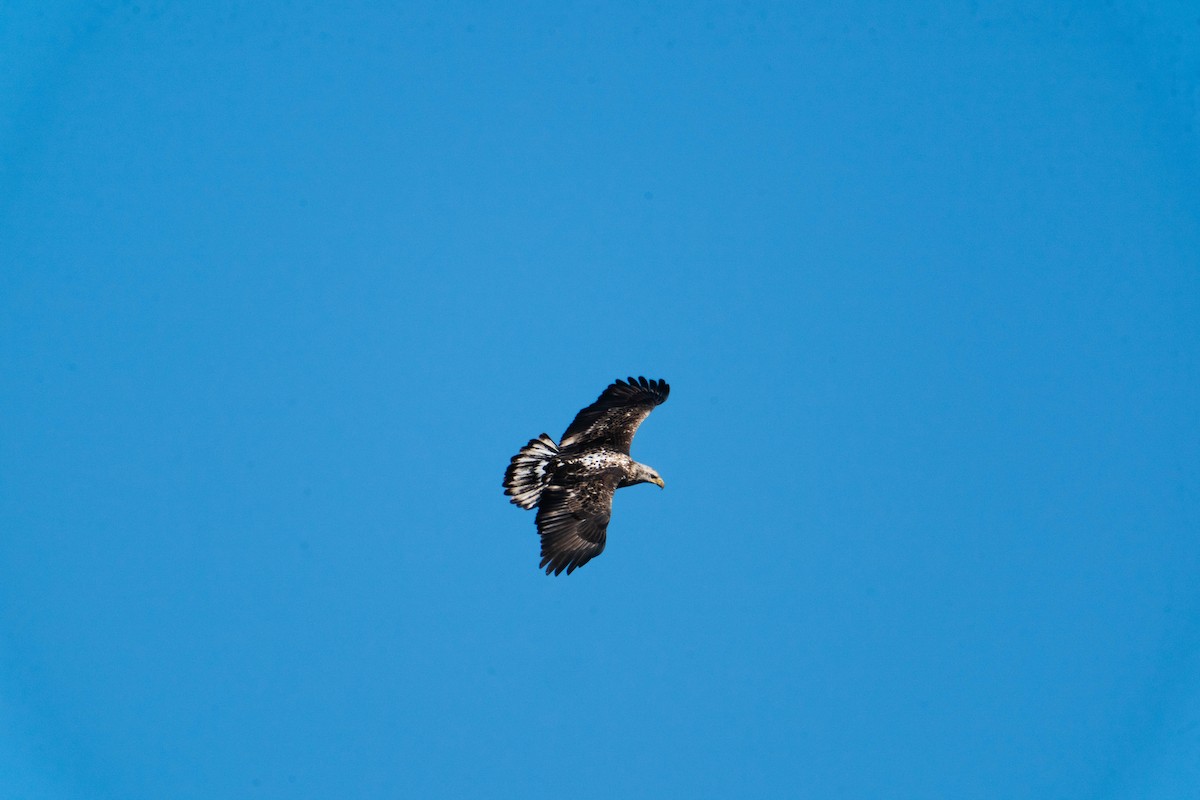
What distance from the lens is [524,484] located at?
20.8m

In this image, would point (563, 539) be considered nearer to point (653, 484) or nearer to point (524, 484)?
point (524, 484)

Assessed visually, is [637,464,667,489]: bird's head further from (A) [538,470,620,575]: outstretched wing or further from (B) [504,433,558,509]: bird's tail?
(B) [504,433,558,509]: bird's tail

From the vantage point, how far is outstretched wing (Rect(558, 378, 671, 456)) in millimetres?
21891

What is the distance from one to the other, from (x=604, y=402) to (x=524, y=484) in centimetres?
258

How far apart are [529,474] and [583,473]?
3.17 ft

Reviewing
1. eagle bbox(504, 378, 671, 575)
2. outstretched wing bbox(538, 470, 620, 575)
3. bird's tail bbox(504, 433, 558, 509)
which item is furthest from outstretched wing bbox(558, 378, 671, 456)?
outstretched wing bbox(538, 470, 620, 575)

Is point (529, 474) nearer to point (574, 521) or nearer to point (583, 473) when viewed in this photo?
point (583, 473)

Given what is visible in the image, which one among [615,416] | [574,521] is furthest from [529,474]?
[615,416]

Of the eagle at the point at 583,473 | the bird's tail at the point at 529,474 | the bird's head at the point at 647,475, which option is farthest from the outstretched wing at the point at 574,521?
the bird's head at the point at 647,475

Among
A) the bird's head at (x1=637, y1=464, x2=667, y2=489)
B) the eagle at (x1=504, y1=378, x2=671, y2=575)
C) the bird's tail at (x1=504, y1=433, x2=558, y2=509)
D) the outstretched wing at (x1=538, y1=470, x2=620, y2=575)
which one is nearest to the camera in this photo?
the outstretched wing at (x1=538, y1=470, x2=620, y2=575)

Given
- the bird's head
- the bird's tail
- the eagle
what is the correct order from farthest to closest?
the bird's head → the bird's tail → the eagle

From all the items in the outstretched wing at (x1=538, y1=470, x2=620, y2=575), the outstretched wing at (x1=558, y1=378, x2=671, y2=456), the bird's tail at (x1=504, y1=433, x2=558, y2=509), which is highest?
the outstretched wing at (x1=558, y1=378, x2=671, y2=456)

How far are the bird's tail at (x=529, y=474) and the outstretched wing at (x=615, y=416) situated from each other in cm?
57

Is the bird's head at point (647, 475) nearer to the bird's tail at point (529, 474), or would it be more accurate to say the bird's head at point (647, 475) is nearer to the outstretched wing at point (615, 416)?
the outstretched wing at point (615, 416)
